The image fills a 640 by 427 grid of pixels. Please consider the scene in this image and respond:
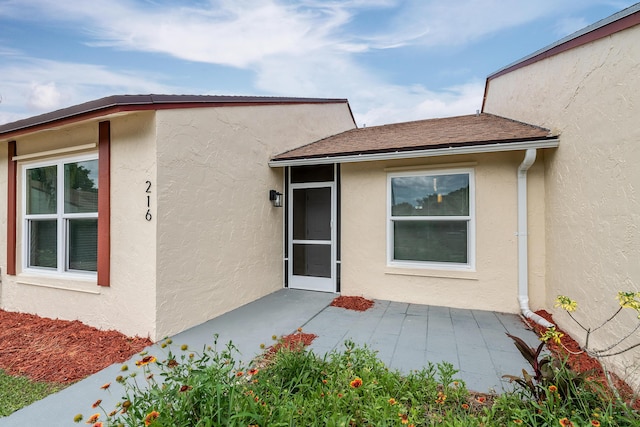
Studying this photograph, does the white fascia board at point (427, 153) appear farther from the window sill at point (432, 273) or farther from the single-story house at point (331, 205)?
the window sill at point (432, 273)

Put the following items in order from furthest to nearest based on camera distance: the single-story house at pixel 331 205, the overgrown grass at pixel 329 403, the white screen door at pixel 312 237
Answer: the white screen door at pixel 312 237 < the single-story house at pixel 331 205 < the overgrown grass at pixel 329 403

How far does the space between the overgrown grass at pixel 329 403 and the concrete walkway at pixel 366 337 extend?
0.61 meters

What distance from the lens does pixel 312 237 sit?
264 inches

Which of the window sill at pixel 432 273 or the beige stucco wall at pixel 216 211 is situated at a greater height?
the beige stucco wall at pixel 216 211

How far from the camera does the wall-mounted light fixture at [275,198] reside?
6332 mm

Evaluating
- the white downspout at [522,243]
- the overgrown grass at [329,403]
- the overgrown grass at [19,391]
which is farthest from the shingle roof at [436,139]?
the overgrown grass at [19,391]

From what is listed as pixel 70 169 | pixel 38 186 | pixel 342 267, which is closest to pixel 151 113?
pixel 70 169

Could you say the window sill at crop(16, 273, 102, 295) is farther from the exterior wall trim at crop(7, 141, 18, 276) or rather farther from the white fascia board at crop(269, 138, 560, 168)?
the white fascia board at crop(269, 138, 560, 168)

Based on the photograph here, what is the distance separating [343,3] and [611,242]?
749cm

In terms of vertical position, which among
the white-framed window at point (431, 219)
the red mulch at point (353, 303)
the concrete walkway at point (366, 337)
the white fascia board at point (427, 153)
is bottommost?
the concrete walkway at point (366, 337)

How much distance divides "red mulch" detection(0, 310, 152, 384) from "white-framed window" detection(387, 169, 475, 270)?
4732 millimetres

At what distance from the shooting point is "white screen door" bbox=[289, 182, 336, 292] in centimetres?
649

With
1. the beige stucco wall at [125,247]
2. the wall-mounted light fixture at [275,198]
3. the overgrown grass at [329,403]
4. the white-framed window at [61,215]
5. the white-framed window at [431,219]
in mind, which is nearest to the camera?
the overgrown grass at [329,403]

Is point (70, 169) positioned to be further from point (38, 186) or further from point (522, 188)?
point (522, 188)
